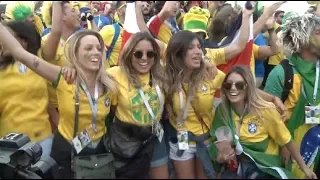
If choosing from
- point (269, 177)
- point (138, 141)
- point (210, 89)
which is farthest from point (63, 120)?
point (269, 177)

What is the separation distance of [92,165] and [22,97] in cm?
82

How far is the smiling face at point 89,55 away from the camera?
127 inches

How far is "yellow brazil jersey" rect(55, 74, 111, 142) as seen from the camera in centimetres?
316

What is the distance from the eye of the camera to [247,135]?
338 centimetres

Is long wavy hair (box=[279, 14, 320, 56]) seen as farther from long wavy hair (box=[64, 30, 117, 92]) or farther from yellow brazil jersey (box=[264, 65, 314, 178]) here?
long wavy hair (box=[64, 30, 117, 92])

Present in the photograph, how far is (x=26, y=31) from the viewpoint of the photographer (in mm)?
3545

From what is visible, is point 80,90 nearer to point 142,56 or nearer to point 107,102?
point 107,102

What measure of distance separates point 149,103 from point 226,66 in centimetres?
135

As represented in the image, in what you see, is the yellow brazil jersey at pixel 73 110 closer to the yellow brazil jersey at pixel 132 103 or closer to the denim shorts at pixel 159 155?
the yellow brazil jersey at pixel 132 103

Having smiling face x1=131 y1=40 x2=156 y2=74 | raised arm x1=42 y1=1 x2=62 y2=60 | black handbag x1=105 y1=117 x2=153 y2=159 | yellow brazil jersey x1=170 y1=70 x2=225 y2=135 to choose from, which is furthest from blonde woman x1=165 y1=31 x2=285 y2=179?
raised arm x1=42 y1=1 x2=62 y2=60

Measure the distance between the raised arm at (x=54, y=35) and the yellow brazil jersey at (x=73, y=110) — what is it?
1.50ft

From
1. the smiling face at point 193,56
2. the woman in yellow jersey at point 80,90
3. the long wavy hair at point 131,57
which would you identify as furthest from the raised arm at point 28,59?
the smiling face at point 193,56

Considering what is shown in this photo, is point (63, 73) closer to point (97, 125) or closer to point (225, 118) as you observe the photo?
point (97, 125)

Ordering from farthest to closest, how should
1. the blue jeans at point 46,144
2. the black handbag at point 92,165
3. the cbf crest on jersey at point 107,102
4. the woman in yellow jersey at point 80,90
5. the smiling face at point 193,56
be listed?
the smiling face at point 193,56, the blue jeans at point 46,144, the cbf crest on jersey at point 107,102, the woman in yellow jersey at point 80,90, the black handbag at point 92,165
